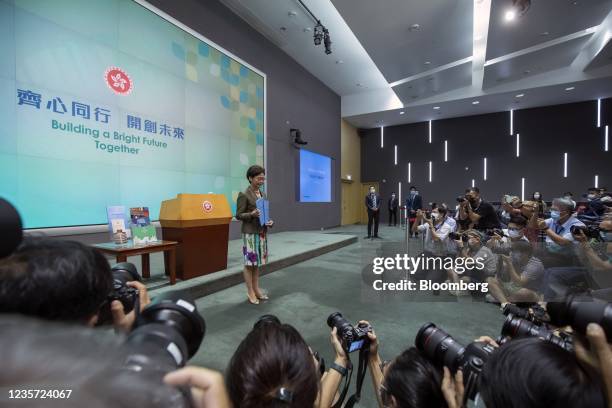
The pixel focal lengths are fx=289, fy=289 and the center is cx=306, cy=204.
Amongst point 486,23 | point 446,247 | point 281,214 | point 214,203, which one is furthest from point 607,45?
point 214,203

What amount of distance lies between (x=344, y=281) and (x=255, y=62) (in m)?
5.09

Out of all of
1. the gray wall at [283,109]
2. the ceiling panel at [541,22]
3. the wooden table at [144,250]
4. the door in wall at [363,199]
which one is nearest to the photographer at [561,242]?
the wooden table at [144,250]

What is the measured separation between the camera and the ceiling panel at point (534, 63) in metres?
6.12

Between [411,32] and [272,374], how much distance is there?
655 cm

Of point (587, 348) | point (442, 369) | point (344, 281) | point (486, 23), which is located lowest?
point (344, 281)

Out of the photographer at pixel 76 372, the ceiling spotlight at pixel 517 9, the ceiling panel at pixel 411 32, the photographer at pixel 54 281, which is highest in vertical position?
the ceiling panel at pixel 411 32

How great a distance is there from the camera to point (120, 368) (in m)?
0.36

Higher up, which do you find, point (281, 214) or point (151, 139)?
point (151, 139)

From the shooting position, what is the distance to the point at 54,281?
0.49 metres

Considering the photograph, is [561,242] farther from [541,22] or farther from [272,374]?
[541,22]

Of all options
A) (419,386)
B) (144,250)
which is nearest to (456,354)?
(419,386)

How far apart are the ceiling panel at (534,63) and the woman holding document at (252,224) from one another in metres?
6.91

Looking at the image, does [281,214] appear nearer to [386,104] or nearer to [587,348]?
[386,104]

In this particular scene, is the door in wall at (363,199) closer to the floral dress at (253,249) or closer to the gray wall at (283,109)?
the gray wall at (283,109)
